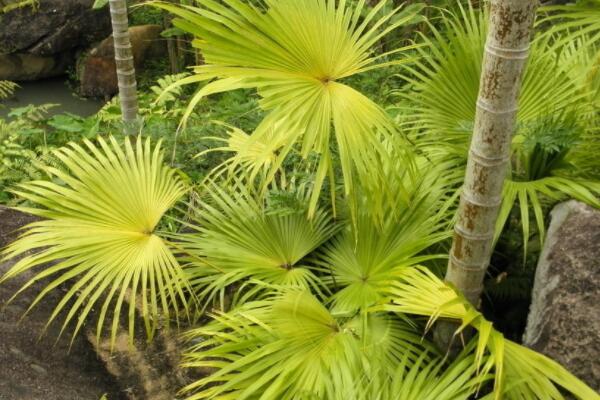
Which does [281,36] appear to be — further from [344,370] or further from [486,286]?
[486,286]

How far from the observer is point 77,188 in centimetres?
267

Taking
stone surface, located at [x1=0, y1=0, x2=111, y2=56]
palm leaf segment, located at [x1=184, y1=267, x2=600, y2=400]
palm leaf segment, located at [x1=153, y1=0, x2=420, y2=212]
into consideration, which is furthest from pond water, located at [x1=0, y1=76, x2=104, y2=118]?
palm leaf segment, located at [x1=184, y1=267, x2=600, y2=400]

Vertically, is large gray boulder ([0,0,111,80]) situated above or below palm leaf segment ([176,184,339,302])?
above

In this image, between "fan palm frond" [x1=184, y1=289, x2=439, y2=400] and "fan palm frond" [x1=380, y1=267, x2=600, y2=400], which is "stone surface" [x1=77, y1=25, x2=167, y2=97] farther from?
"fan palm frond" [x1=380, y1=267, x2=600, y2=400]

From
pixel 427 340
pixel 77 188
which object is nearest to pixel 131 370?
pixel 77 188

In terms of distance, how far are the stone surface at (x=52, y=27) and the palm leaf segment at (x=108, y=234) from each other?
20.2ft

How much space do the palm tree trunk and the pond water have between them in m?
3.39

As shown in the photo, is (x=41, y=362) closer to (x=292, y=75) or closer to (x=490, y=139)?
(x=292, y=75)

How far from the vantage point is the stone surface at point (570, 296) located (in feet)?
6.75

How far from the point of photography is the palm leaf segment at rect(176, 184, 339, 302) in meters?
2.70

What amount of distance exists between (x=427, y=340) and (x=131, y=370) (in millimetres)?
1260

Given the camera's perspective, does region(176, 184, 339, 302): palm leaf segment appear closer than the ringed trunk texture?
No

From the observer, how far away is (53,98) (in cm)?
800

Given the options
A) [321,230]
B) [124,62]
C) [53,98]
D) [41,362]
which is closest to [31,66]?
[53,98]
